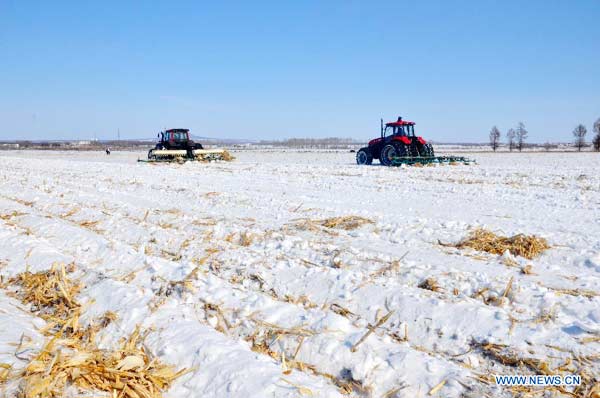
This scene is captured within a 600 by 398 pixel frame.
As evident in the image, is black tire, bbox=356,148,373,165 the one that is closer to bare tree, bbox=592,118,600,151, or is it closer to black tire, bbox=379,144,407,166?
black tire, bbox=379,144,407,166

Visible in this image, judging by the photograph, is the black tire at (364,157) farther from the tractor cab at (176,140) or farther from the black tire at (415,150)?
the tractor cab at (176,140)

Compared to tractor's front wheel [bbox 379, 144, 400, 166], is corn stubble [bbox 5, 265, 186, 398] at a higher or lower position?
lower

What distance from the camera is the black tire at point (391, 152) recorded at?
64.2 feet

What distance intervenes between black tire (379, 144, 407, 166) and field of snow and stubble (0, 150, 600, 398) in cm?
1201

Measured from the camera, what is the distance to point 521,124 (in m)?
78.9

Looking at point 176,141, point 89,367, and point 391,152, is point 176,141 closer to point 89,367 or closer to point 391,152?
point 391,152

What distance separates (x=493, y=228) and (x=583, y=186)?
629cm

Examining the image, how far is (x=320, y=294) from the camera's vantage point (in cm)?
383

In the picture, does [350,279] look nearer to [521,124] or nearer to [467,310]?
[467,310]

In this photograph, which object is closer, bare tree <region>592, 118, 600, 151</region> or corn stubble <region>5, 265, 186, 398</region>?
corn stubble <region>5, 265, 186, 398</region>

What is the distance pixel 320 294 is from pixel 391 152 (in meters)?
16.6

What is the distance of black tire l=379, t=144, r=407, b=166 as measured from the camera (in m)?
19.6

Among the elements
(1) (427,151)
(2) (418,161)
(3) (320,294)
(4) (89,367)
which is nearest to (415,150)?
(1) (427,151)

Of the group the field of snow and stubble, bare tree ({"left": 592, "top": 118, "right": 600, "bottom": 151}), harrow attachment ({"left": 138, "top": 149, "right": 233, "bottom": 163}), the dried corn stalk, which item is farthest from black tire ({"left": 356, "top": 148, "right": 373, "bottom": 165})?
bare tree ({"left": 592, "top": 118, "right": 600, "bottom": 151})
